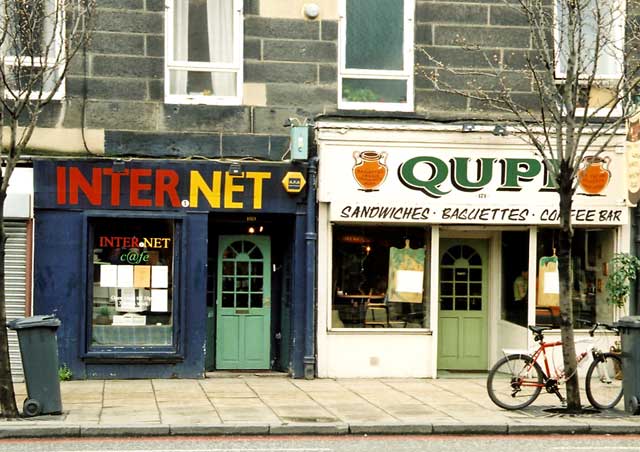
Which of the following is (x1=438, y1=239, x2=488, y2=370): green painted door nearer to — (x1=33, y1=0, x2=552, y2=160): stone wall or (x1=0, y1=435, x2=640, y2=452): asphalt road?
(x1=33, y1=0, x2=552, y2=160): stone wall

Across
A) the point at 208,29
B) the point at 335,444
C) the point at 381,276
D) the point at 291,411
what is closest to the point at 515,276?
the point at 381,276

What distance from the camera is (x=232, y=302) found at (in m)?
17.1

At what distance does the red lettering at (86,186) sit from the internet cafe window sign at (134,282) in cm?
48

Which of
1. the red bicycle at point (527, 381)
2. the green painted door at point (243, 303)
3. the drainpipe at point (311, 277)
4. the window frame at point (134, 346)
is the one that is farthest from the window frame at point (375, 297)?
the red bicycle at point (527, 381)

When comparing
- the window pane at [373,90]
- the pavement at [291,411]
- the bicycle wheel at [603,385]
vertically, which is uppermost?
the window pane at [373,90]

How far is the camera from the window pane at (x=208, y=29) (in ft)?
54.1

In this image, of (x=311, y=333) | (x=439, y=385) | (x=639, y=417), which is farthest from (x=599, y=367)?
(x=311, y=333)

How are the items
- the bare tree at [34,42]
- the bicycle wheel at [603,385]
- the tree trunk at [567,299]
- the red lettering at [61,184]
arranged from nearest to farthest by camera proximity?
the tree trunk at [567,299] → the bicycle wheel at [603,385] → the bare tree at [34,42] → the red lettering at [61,184]

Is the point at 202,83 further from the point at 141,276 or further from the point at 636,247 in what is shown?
the point at 636,247

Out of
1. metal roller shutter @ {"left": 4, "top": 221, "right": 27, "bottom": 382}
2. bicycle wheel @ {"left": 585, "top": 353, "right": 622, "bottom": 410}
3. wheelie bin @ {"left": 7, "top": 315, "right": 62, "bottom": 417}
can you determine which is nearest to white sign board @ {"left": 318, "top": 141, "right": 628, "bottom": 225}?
bicycle wheel @ {"left": 585, "top": 353, "right": 622, "bottom": 410}

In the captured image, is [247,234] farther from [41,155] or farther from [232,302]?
[41,155]

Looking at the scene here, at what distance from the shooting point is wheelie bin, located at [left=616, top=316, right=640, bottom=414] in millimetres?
13242

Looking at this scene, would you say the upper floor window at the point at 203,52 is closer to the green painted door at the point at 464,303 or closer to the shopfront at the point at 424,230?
the shopfront at the point at 424,230

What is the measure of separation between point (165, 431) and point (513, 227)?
746 cm
